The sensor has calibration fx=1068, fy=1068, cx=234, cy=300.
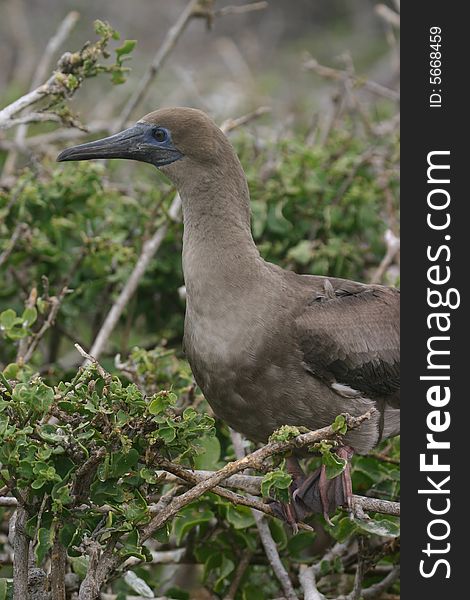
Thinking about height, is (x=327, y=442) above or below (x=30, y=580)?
above

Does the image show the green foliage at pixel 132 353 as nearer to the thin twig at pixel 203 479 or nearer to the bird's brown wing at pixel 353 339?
the thin twig at pixel 203 479

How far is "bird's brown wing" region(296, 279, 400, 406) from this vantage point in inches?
148

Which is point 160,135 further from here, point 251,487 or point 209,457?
point 251,487

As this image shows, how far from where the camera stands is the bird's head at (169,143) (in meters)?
3.91

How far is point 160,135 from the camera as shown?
156 inches

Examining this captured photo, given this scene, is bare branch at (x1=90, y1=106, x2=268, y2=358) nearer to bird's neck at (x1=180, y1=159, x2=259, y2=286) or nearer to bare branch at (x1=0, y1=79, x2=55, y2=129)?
bird's neck at (x1=180, y1=159, x2=259, y2=286)

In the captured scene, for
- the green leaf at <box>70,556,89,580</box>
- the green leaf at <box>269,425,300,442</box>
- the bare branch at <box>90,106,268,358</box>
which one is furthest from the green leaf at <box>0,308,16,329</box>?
the green leaf at <box>269,425,300,442</box>

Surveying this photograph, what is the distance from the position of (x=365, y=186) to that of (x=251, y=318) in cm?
194

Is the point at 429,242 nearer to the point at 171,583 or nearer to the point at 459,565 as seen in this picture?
the point at 459,565

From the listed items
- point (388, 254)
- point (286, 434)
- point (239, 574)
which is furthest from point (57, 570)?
point (388, 254)

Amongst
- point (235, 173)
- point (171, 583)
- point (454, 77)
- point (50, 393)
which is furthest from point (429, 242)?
point (171, 583)

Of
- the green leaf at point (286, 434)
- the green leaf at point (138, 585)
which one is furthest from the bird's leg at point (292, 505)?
the green leaf at point (286, 434)

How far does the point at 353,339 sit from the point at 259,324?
0.39 m

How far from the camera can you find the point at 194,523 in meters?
3.80
